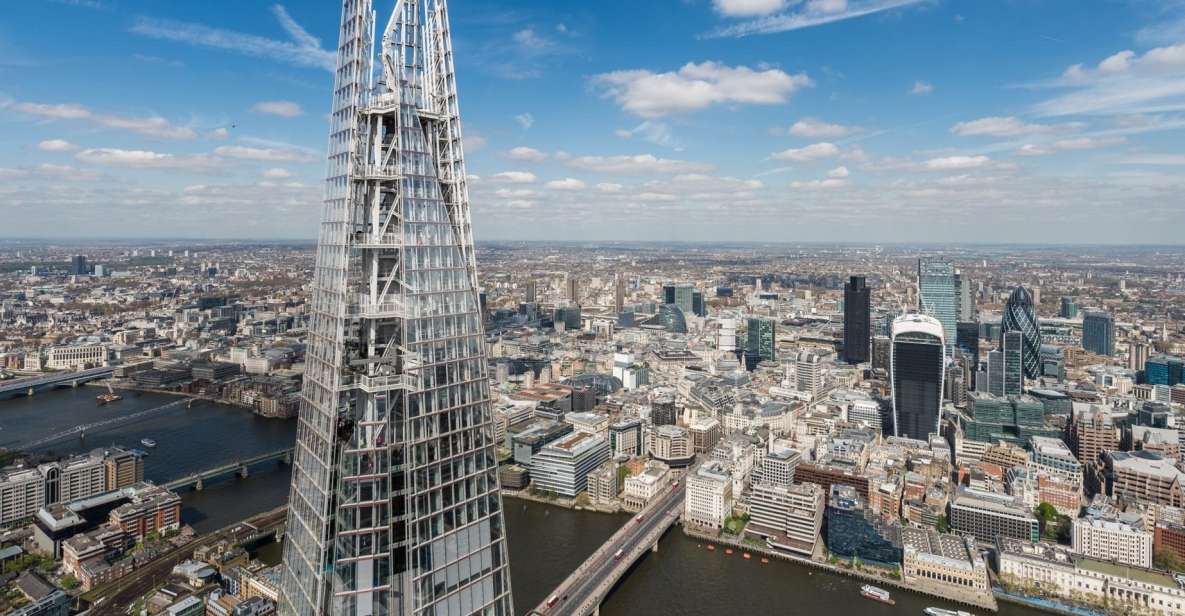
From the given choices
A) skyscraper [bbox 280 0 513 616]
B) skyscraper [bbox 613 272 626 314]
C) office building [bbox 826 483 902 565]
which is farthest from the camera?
skyscraper [bbox 613 272 626 314]

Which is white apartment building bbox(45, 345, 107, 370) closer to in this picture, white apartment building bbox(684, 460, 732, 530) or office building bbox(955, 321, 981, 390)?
white apartment building bbox(684, 460, 732, 530)

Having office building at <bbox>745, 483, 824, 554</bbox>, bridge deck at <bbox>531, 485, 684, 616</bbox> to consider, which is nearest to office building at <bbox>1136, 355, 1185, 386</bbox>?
office building at <bbox>745, 483, 824, 554</bbox>

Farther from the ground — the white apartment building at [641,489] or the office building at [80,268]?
the office building at [80,268]

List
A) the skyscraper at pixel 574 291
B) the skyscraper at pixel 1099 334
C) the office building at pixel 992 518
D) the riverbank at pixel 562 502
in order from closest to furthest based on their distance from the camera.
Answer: the office building at pixel 992 518
the riverbank at pixel 562 502
the skyscraper at pixel 1099 334
the skyscraper at pixel 574 291

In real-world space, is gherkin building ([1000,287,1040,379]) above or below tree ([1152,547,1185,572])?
above

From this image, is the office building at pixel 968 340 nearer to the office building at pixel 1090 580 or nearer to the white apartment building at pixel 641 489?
the office building at pixel 1090 580

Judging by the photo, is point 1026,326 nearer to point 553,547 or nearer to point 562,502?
point 562,502

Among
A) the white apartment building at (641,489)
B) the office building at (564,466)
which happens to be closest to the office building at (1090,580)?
the white apartment building at (641,489)
